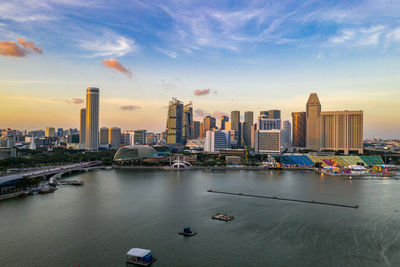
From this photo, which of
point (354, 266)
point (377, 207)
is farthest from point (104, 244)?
point (377, 207)

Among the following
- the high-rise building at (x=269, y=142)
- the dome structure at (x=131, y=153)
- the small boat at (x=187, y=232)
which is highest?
the high-rise building at (x=269, y=142)

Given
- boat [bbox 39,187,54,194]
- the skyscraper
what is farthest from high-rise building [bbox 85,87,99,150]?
the skyscraper

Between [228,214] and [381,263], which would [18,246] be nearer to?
[228,214]

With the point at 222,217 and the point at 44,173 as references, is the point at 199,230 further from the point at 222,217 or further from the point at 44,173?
the point at 44,173

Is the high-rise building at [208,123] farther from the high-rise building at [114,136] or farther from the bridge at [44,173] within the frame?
the bridge at [44,173]

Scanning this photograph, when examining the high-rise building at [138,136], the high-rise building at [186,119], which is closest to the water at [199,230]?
the high-rise building at [186,119]
